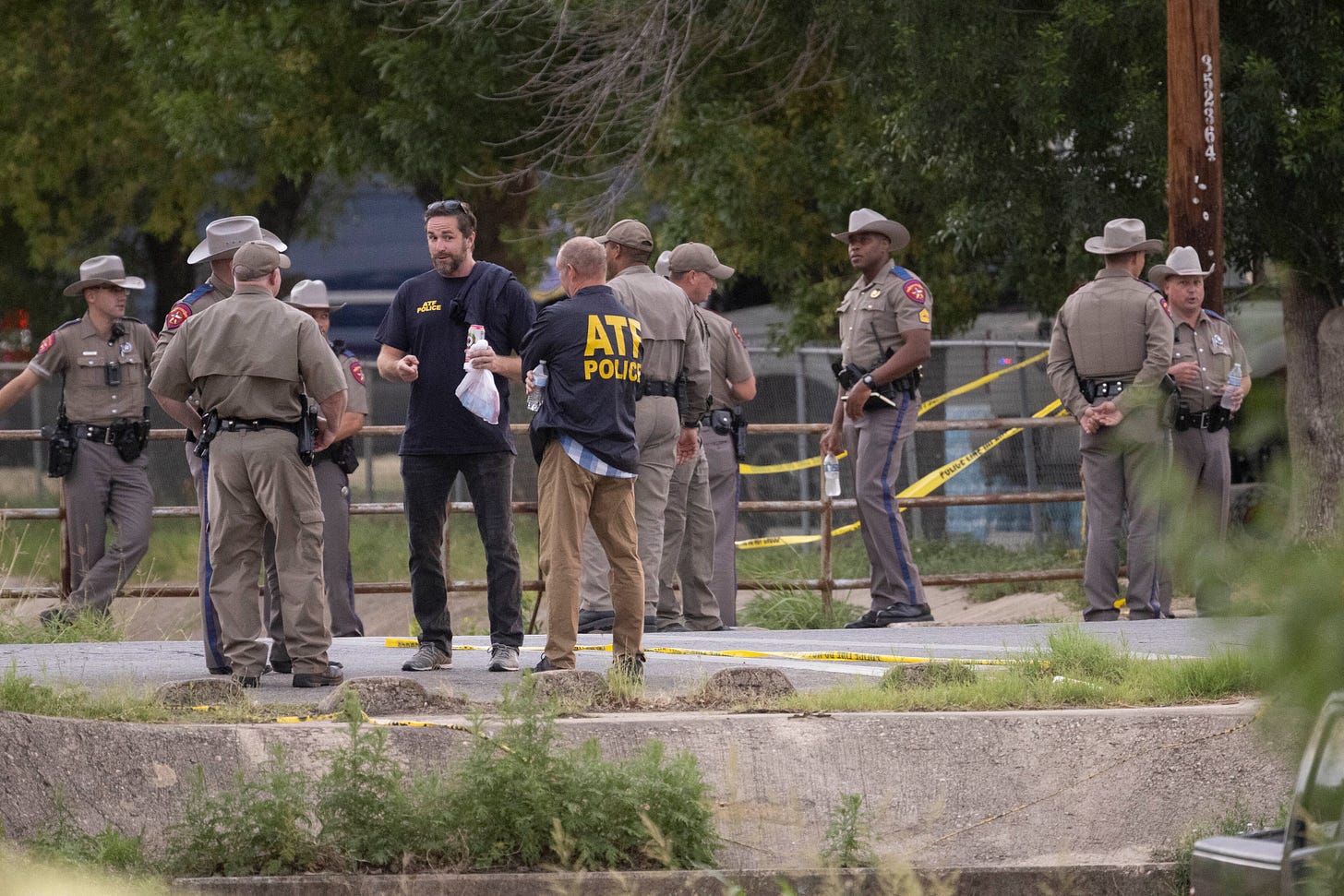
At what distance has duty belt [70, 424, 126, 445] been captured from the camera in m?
10.7

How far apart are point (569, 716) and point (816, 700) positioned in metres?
0.92

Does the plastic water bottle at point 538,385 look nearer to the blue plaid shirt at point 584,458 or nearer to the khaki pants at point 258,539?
the blue plaid shirt at point 584,458

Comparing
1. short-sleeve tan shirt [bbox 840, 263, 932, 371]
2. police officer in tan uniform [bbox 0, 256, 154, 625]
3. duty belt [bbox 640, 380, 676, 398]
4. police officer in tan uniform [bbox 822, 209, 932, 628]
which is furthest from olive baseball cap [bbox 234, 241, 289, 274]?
short-sleeve tan shirt [bbox 840, 263, 932, 371]

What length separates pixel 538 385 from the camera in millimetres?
7320

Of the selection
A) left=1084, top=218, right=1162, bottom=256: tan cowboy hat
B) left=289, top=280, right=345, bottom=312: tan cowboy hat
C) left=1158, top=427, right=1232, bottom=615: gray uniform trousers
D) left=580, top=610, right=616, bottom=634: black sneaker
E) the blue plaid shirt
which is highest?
left=1084, top=218, right=1162, bottom=256: tan cowboy hat

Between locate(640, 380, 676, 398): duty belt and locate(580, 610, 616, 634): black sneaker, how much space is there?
1.34 m

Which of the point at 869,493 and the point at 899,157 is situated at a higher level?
the point at 899,157

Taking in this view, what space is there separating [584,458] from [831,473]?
437cm

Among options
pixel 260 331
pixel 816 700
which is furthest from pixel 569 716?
pixel 260 331

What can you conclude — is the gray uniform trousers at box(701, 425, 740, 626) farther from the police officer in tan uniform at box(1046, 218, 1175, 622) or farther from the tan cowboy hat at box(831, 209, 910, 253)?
the police officer in tan uniform at box(1046, 218, 1175, 622)

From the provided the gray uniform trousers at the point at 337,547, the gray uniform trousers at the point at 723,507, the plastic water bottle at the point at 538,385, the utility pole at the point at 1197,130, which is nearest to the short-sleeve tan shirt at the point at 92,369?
the gray uniform trousers at the point at 337,547

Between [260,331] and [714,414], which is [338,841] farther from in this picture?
[714,414]

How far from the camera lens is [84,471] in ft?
35.3

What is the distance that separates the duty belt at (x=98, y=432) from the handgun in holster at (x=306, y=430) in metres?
3.63
